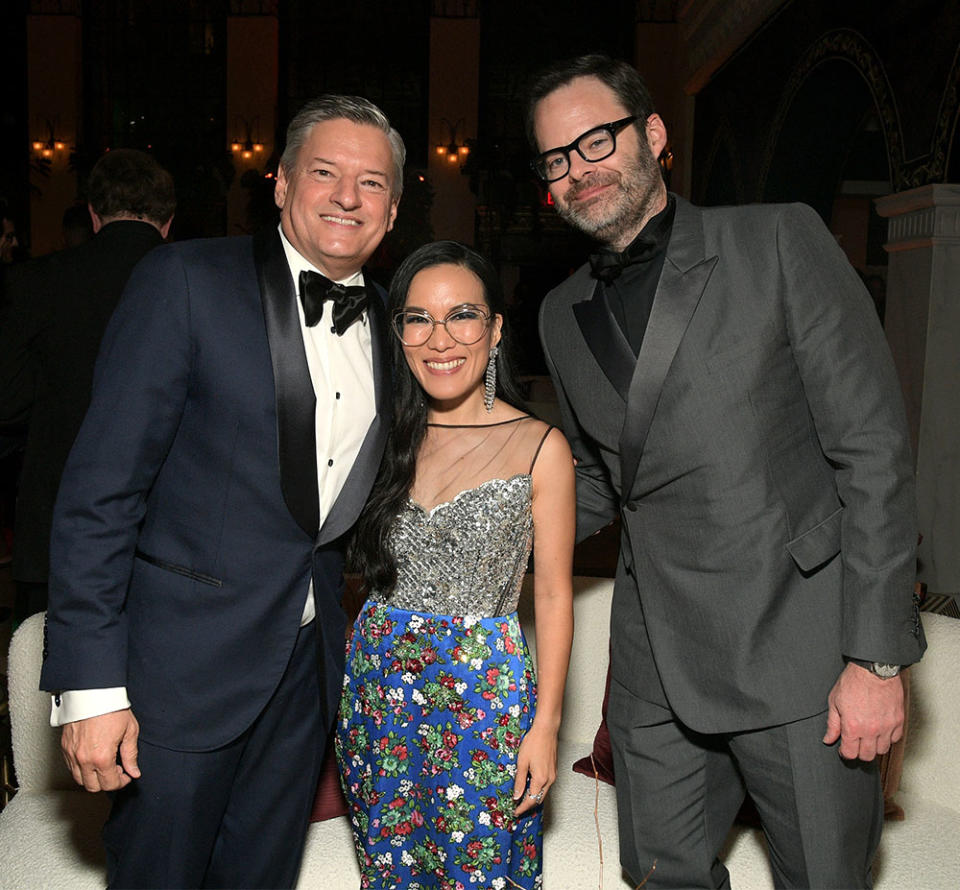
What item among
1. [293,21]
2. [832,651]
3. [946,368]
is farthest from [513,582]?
[293,21]

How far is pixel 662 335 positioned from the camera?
1837 millimetres

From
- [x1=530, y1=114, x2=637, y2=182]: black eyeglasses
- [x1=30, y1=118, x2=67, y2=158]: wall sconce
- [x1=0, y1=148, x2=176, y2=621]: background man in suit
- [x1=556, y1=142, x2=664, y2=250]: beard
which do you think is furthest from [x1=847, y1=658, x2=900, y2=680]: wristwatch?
[x1=30, y1=118, x2=67, y2=158]: wall sconce

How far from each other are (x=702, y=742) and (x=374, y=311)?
1.15 m

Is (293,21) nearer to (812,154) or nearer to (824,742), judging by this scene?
(812,154)

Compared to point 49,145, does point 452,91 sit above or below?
above

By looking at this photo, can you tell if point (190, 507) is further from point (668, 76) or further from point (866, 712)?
point (668, 76)

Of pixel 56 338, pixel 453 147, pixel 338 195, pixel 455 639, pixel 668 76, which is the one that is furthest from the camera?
pixel 453 147

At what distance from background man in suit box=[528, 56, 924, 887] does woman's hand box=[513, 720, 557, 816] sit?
203 mm

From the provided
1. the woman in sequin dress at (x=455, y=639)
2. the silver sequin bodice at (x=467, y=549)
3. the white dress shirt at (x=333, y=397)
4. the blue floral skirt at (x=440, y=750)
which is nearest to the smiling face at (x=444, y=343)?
the woman in sequin dress at (x=455, y=639)

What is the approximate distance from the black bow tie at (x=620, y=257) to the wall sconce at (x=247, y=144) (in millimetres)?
13119

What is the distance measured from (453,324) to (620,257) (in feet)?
1.23

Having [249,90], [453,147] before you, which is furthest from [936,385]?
[249,90]

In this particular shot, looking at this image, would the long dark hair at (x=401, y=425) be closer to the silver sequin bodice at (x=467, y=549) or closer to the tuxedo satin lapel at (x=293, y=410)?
the silver sequin bodice at (x=467, y=549)

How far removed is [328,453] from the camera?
190cm
